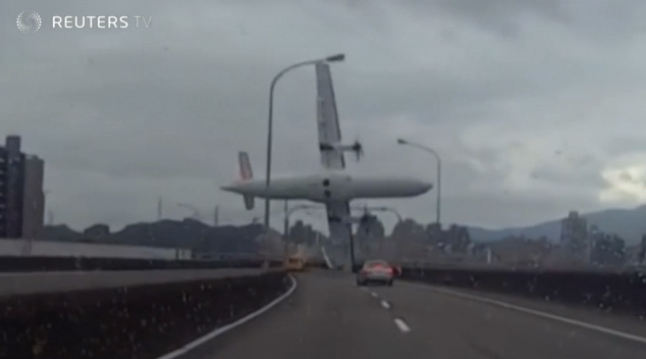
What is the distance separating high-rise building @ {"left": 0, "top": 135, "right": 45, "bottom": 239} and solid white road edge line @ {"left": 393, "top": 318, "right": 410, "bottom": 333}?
1095 centimetres

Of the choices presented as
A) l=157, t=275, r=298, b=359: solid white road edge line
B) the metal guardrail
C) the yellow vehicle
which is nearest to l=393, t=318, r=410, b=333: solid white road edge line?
l=157, t=275, r=298, b=359: solid white road edge line

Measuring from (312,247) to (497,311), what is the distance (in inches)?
4135

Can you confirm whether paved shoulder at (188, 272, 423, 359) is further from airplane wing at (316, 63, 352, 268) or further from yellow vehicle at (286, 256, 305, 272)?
airplane wing at (316, 63, 352, 268)

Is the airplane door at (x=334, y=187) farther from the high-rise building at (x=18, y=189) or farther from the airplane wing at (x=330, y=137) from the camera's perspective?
the high-rise building at (x=18, y=189)

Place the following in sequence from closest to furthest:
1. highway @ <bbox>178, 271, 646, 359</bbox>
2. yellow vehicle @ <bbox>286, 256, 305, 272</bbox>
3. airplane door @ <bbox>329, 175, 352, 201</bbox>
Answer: highway @ <bbox>178, 271, 646, 359</bbox> → yellow vehicle @ <bbox>286, 256, 305, 272</bbox> → airplane door @ <bbox>329, 175, 352, 201</bbox>

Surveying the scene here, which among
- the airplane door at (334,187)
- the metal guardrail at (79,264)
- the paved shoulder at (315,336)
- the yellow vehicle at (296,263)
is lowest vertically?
the paved shoulder at (315,336)

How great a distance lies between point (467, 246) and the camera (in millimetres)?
103688

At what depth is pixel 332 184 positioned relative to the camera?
99.1 meters

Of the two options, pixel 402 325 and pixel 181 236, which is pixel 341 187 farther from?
pixel 402 325

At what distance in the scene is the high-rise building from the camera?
31.0 metres

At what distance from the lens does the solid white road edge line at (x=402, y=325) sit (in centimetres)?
2386

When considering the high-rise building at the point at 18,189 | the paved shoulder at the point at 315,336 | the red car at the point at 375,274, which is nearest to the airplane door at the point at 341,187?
the red car at the point at 375,274

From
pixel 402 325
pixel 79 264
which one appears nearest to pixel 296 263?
pixel 79 264

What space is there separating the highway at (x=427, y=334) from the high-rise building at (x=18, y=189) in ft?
24.4
